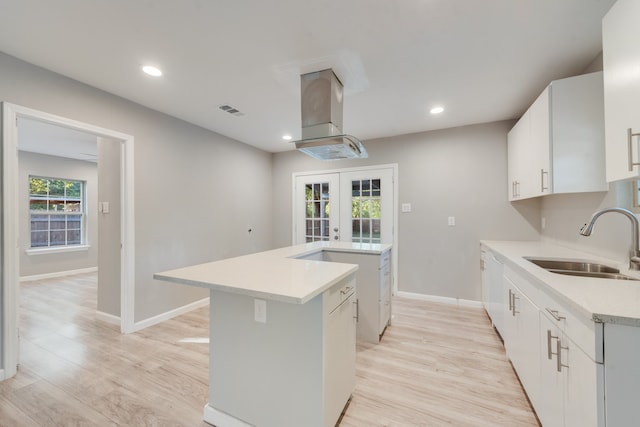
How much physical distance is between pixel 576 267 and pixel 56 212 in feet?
27.5

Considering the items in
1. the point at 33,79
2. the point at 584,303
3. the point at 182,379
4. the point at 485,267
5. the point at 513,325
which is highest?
the point at 33,79

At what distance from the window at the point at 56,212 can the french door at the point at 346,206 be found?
5.11 metres

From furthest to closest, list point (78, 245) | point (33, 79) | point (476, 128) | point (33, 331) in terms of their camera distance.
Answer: point (78, 245)
point (476, 128)
point (33, 331)
point (33, 79)

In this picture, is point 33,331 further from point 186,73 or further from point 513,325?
point 513,325

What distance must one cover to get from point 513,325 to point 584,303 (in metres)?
1.19

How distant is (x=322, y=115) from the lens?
2170 millimetres

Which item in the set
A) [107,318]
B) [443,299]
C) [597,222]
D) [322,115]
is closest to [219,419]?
[322,115]

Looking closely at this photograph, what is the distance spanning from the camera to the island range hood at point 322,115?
7.06 feet

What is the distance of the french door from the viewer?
13.6 ft

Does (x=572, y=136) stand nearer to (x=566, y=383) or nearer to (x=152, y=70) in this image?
(x=566, y=383)

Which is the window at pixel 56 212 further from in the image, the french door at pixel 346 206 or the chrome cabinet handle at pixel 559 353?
the chrome cabinet handle at pixel 559 353

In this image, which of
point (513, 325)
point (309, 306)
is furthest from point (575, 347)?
point (309, 306)

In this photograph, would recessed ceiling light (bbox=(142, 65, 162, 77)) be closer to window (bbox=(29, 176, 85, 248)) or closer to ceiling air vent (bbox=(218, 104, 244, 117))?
ceiling air vent (bbox=(218, 104, 244, 117))

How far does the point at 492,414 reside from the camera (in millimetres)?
1637
